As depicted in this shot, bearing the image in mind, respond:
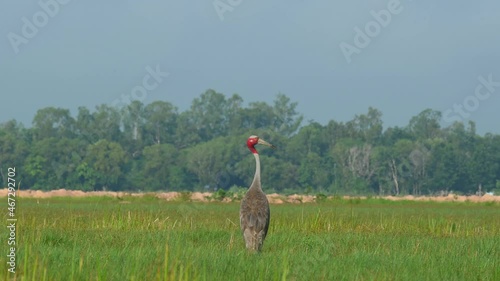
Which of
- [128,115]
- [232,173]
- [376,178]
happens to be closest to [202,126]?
[128,115]

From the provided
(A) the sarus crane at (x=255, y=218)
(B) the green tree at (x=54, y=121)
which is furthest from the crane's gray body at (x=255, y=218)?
(B) the green tree at (x=54, y=121)

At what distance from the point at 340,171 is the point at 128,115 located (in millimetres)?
32446

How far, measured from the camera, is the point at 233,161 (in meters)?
100

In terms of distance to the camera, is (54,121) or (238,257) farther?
(54,121)

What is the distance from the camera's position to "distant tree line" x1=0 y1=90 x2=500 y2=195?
3745 inches

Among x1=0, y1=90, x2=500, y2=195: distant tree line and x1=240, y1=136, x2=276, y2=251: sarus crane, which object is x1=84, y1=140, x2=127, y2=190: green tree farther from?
x1=240, y1=136, x2=276, y2=251: sarus crane

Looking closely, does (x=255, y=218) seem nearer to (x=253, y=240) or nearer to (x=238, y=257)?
(x=253, y=240)

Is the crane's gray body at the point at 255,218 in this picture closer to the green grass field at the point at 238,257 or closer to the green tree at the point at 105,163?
the green grass field at the point at 238,257

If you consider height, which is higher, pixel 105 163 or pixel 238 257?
pixel 105 163

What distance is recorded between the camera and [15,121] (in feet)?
379

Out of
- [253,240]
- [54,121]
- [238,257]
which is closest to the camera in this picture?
[238,257]

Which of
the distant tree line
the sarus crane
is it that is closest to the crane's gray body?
the sarus crane

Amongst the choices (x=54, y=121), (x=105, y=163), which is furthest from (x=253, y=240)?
(x=54, y=121)

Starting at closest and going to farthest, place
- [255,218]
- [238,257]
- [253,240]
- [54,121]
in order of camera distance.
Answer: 1. [238,257]
2. [253,240]
3. [255,218]
4. [54,121]
